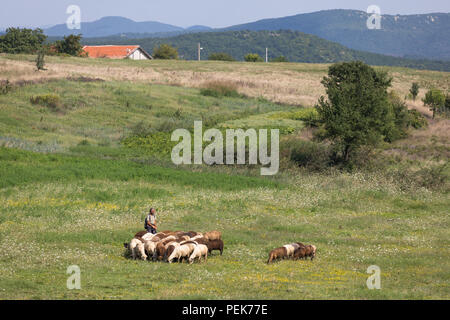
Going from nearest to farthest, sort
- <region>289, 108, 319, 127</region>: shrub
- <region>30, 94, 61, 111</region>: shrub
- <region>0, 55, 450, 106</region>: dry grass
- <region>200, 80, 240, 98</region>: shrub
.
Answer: <region>30, 94, 61, 111</region>: shrub
<region>289, 108, 319, 127</region>: shrub
<region>200, 80, 240, 98</region>: shrub
<region>0, 55, 450, 106</region>: dry grass

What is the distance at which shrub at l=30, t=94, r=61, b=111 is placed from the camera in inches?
2549

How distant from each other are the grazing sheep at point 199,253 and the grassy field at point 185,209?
414 millimetres

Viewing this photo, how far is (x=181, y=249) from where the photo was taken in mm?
20188

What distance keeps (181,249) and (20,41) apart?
123469 mm

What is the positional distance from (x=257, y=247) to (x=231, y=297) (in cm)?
861

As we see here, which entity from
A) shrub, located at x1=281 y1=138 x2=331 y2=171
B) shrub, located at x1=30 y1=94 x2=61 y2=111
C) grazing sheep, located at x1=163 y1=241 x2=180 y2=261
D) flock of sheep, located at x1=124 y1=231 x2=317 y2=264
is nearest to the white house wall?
shrub, located at x1=30 y1=94 x2=61 y2=111

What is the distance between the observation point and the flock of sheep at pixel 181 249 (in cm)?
2023

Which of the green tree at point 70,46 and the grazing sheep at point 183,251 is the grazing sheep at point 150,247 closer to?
the grazing sheep at point 183,251

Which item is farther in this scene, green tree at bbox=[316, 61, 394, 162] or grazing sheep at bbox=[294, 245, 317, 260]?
green tree at bbox=[316, 61, 394, 162]

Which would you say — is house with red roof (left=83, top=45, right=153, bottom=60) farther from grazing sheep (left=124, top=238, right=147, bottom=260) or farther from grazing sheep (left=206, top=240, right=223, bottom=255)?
grazing sheep (left=124, top=238, right=147, bottom=260)

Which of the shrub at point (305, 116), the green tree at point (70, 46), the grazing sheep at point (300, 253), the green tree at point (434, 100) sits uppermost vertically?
the green tree at point (70, 46)

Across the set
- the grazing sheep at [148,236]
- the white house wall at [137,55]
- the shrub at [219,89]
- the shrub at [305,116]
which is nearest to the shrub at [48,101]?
the shrub at [219,89]

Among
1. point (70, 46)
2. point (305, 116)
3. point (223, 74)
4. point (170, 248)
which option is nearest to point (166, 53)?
point (70, 46)
